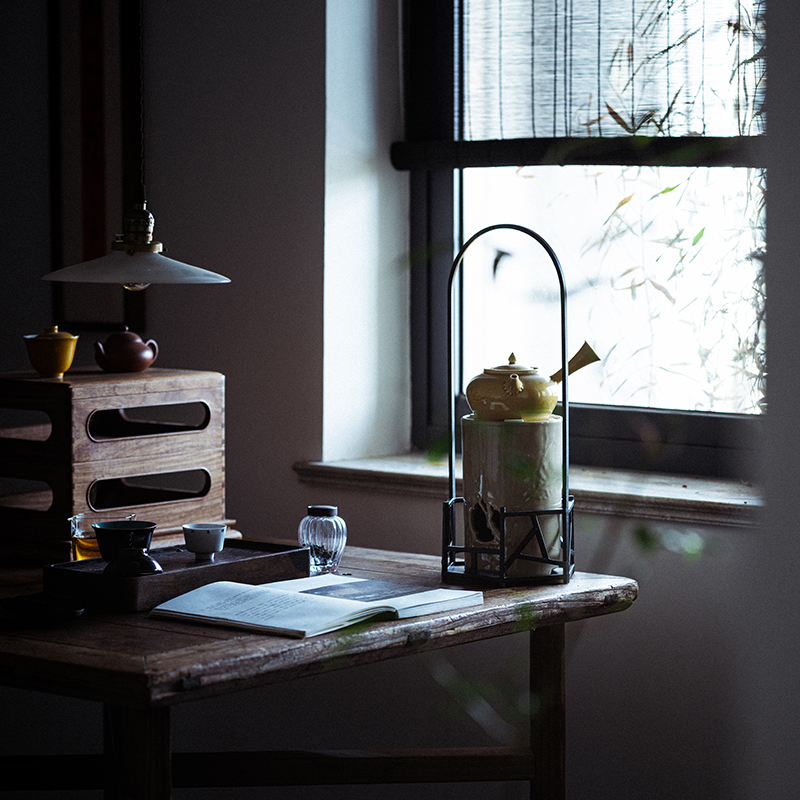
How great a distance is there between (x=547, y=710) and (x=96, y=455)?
0.81m

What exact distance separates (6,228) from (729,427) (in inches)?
70.1

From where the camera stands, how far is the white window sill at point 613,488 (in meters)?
1.95

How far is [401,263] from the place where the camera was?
100 inches

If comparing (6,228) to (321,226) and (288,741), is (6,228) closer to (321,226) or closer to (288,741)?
(321,226)

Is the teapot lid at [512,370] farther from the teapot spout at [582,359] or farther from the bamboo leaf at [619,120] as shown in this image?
the bamboo leaf at [619,120]

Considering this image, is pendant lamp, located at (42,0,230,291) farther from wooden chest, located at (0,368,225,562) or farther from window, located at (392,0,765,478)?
window, located at (392,0,765,478)

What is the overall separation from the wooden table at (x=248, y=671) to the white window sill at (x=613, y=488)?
0.28 meters

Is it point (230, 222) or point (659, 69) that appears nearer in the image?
point (659, 69)

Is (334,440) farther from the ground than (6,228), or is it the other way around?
(6,228)

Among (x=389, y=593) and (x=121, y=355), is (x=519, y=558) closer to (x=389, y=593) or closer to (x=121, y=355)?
(x=389, y=593)

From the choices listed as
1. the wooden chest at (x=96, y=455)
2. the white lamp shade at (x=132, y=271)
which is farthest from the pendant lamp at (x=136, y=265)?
the wooden chest at (x=96, y=455)

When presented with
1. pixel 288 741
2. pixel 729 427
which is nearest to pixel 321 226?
pixel 729 427

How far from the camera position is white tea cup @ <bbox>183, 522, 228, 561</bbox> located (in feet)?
5.59

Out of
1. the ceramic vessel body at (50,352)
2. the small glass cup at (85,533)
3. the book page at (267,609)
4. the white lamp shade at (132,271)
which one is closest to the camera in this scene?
the book page at (267,609)
